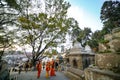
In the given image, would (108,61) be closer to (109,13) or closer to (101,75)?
(101,75)

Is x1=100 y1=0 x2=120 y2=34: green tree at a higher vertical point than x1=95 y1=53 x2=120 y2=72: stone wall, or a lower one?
higher

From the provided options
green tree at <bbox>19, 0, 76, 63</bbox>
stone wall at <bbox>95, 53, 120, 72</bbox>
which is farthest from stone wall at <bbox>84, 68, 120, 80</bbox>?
green tree at <bbox>19, 0, 76, 63</bbox>

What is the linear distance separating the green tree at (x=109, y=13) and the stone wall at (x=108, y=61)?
30.6 m

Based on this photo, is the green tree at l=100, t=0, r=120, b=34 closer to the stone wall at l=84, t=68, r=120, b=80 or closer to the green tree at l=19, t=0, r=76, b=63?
the green tree at l=19, t=0, r=76, b=63

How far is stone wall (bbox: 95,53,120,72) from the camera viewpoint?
→ 607 centimetres

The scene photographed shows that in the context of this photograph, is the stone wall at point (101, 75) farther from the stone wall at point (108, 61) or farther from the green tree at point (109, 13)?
the green tree at point (109, 13)

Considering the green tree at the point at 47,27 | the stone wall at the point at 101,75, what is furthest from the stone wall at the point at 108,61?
the green tree at the point at 47,27

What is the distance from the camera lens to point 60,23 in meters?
27.7

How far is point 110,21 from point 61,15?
48.7 feet

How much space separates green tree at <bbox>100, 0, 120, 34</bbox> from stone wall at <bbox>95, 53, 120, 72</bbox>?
3058 cm

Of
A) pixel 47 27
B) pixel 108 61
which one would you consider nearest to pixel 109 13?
pixel 47 27

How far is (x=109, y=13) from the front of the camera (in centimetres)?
3797

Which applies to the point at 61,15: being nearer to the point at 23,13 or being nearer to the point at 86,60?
the point at 23,13

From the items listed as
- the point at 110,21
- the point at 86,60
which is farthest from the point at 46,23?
the point at 110,21
